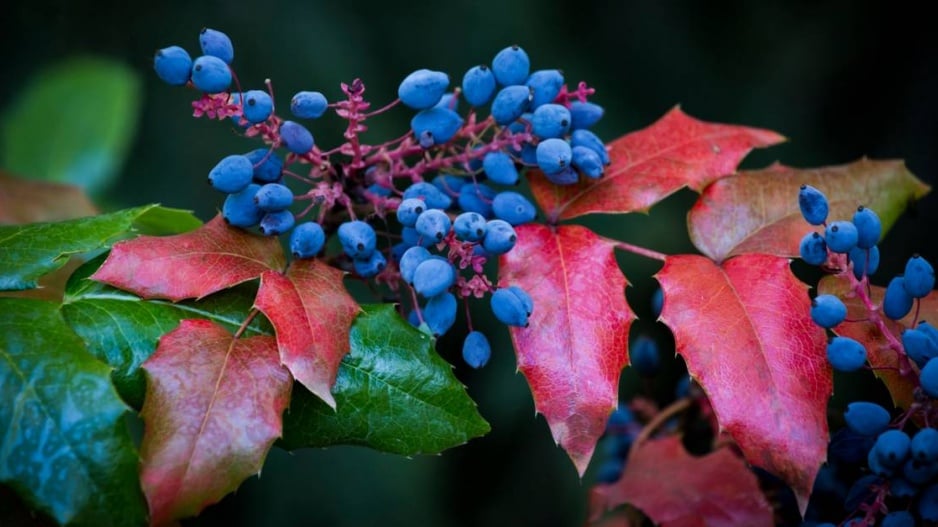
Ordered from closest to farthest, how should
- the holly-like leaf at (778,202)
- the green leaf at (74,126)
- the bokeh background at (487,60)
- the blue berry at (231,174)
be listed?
the blue berry at (231,174)
the holly-like leaf at (778,202)
the green leaf at (74,126)
the bokeh background at (487,60)

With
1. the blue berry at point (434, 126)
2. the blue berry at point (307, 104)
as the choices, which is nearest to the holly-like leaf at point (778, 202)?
the blue berry at point (434, 126)

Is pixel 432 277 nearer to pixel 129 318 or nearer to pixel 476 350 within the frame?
pixel 476 350

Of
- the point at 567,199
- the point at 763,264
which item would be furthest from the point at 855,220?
the point at 567,199

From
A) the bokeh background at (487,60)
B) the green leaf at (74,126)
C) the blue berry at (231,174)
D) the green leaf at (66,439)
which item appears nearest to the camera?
the green leaf at (66,439)

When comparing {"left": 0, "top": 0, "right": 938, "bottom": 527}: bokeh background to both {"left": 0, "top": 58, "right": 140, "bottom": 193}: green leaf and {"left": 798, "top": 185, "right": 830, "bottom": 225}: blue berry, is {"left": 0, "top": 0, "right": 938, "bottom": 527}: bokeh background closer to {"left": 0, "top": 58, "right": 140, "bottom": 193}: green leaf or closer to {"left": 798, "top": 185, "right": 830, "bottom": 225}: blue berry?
{"left": 0, "top": 58, "right": 140, "bottom": 193}: green leaf

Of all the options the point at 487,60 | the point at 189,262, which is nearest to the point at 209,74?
the point at 189,262

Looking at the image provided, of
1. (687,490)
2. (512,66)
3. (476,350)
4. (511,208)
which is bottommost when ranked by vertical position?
(687,490)

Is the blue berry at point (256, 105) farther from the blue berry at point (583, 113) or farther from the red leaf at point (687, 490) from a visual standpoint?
the red leaf at point (687, 490)

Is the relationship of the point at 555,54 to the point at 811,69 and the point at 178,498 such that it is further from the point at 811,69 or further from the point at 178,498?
the point at 178,498
